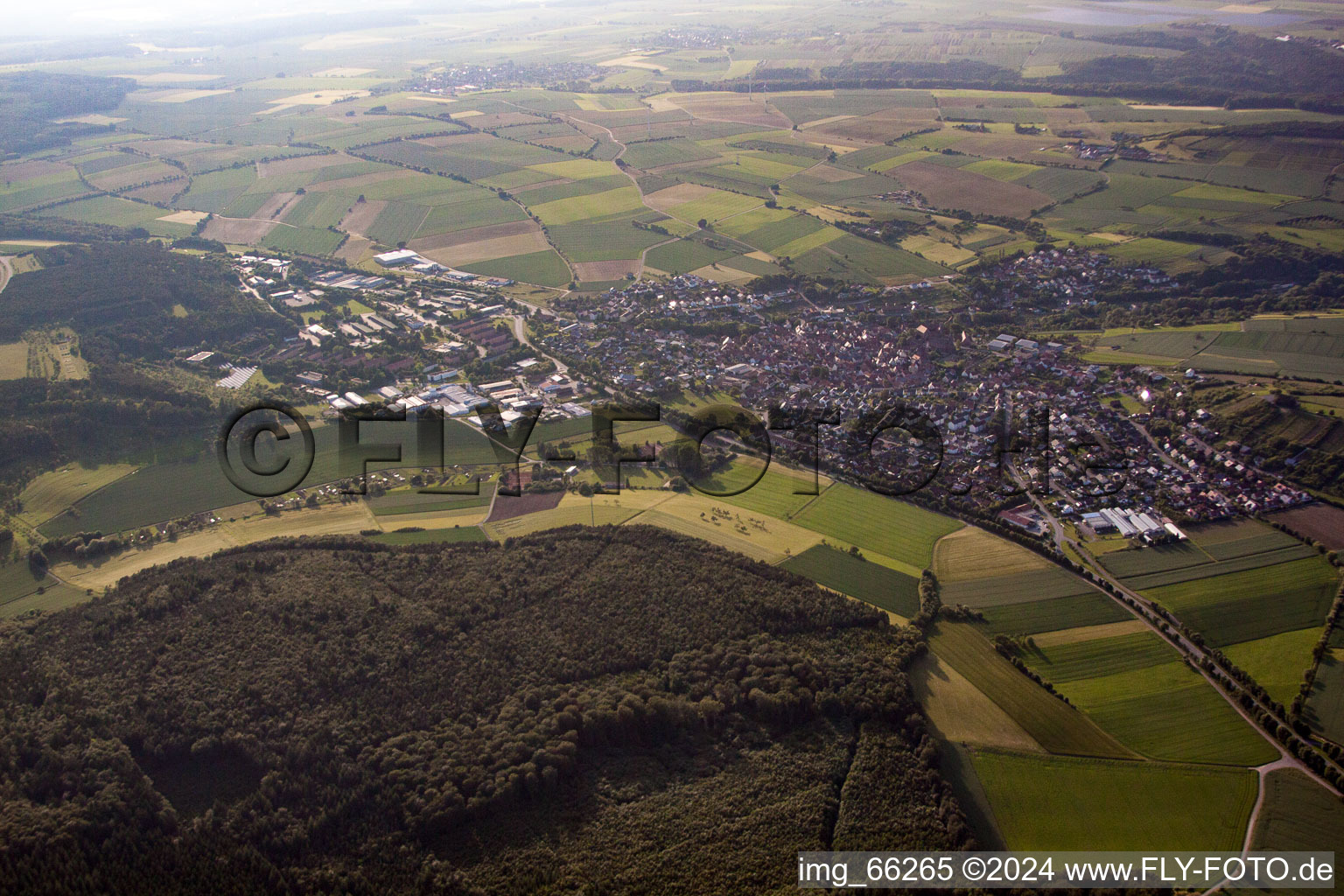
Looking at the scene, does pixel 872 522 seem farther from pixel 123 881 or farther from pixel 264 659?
pixel 123 881

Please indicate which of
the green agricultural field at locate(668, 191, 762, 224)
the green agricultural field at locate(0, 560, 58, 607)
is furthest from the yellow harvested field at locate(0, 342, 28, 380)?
the green agricultural field at locate(668, 191, 762, 224)

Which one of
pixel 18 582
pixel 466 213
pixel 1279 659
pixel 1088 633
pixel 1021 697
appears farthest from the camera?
pixel 466 213

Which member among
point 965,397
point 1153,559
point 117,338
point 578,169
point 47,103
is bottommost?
point 1153,559

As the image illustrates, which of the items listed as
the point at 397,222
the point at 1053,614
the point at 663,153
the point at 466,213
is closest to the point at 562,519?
the point at 1053,614

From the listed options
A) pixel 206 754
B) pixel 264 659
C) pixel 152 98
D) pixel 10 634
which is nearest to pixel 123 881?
pixel 206 754

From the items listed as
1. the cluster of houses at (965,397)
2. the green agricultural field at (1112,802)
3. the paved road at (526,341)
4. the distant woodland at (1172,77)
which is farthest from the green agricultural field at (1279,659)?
the distant woodland at (1172,77)

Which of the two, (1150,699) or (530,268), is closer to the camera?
(1150,699)

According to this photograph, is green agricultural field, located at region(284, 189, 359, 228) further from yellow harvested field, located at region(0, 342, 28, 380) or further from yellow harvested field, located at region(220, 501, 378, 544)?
yellow harvested field, located at region(220, 501, 378, 544)

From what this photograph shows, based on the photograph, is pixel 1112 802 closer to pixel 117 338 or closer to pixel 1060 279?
pixel 1060 279
